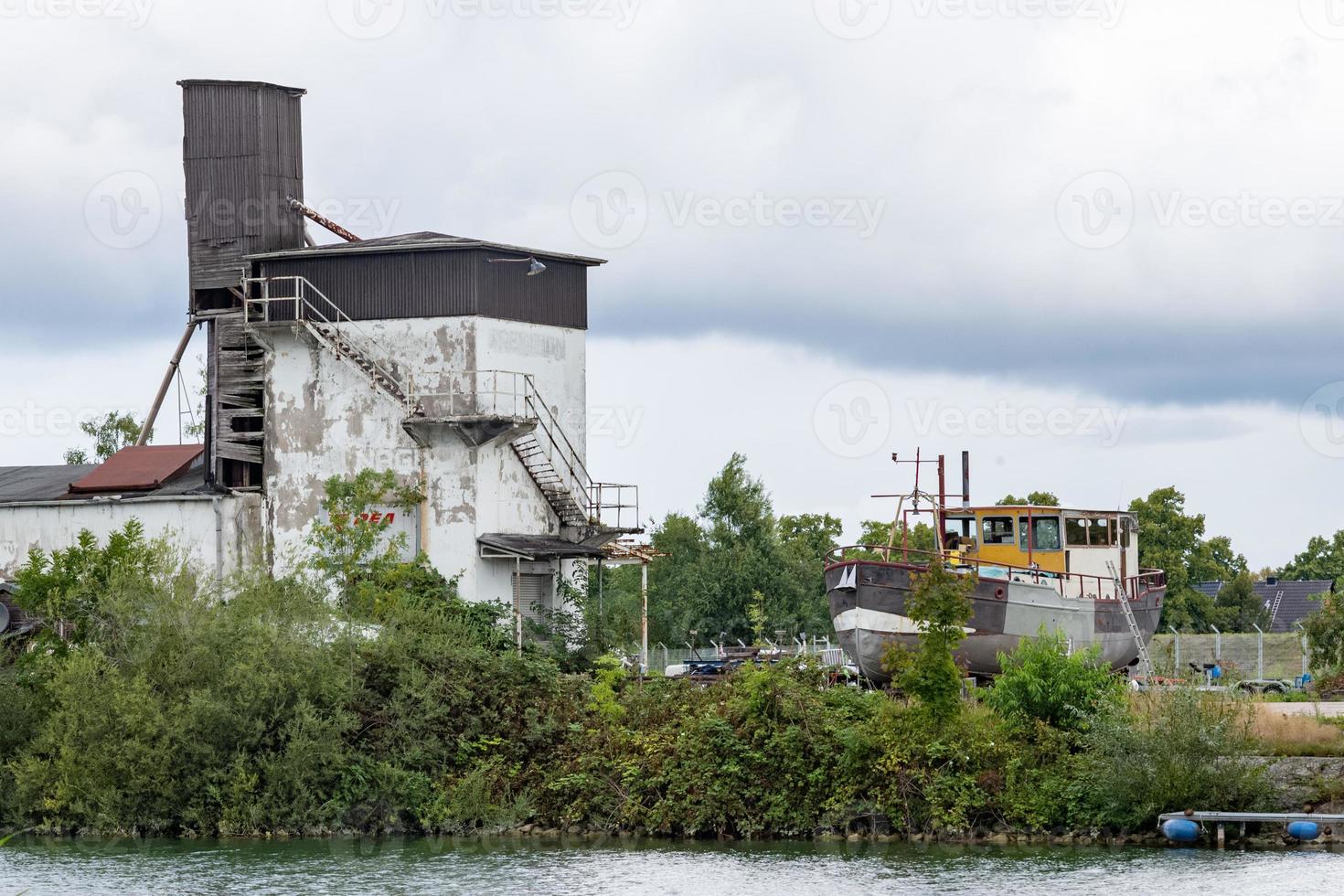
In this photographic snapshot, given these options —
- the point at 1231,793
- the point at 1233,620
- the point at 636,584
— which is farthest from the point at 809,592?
the point at 1231,793

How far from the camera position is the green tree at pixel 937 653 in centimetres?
3712

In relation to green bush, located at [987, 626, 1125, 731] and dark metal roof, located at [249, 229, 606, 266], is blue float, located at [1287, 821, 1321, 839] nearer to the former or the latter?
green bush, located at [987, 626, 1125, 731]

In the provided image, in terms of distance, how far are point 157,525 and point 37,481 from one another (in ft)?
25.5

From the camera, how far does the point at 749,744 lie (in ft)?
125

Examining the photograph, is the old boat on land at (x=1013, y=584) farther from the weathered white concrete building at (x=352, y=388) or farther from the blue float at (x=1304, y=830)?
the blue float at (x=1304, y=830)

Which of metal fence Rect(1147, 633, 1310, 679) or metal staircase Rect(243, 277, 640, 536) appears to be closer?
metal staircase Rect(243, 277, 640, 536)

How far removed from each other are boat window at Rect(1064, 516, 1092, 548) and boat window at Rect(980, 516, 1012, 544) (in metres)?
1.58

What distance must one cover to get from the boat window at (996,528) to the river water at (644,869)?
55.9 ft

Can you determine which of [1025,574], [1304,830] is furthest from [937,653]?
[1025,574]

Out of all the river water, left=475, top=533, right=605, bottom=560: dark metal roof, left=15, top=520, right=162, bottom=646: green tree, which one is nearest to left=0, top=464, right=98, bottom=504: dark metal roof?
left=15, top=520, right=162, bottom=646: green tree

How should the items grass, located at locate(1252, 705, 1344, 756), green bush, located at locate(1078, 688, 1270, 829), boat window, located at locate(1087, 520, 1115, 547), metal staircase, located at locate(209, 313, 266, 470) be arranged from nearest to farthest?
green bush, located at locate(1078, 688, 1270, 829) → grass, located at locate(1252, 705, 1344, 756) → boat window, located at locate(1087, 520, 1115, 547) → metal staircase, located at locate(209, 313, 266, 470)

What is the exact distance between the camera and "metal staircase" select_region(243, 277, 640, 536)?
50844 millimetres

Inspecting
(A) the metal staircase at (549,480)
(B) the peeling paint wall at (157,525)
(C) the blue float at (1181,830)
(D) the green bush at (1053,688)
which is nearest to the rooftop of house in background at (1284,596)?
(A) the metal staircase at (549,480)

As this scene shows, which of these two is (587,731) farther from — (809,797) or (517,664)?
(809,797)
